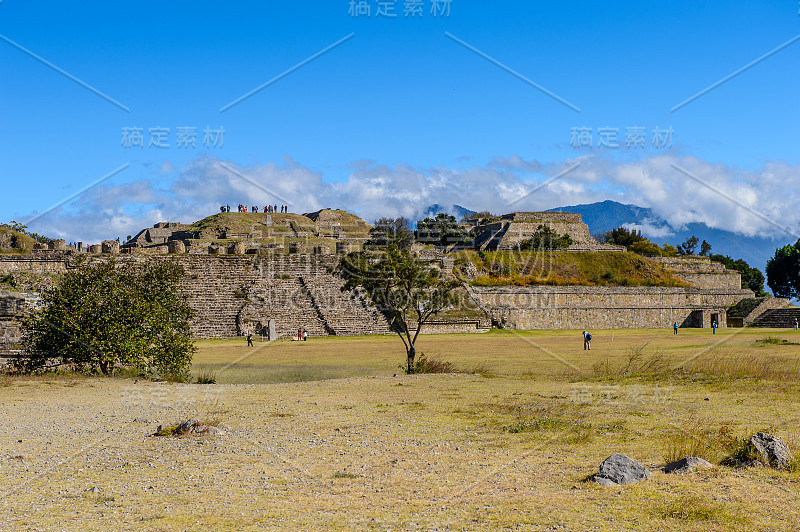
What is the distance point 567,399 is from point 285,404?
5.78m

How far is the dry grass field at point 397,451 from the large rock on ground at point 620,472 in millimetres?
148

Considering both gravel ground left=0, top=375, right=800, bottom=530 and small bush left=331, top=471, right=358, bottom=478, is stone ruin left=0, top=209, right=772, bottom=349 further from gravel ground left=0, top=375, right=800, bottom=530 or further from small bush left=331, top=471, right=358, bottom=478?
small bush left=331, top=471, right=358, bottom=478

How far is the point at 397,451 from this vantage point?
397 inches

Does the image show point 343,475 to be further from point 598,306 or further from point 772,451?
point 598,306

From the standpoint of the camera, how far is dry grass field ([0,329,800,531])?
709 centimetres

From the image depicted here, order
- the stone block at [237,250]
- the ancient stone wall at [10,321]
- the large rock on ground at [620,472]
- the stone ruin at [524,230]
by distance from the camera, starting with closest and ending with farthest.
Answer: the large rock on ground at [620,472] < the ancient stone wall at [10,321] < the stone block at [237,250] < the stone ruin at [524,230]

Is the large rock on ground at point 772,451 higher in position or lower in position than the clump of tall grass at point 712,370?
lower

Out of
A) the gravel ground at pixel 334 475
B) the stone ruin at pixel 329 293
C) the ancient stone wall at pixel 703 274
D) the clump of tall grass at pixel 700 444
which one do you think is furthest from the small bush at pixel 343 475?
the ancient stone wall at pixel 703 274

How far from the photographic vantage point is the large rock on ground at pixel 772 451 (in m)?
8.53

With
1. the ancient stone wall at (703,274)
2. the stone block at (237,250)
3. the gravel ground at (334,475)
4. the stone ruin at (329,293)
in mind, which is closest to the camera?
the gravel ground at (334,475)

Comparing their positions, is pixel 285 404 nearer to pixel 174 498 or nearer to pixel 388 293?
pixel 174 498

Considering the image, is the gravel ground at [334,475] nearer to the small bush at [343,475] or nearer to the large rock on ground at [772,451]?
the small bush at [343,475]

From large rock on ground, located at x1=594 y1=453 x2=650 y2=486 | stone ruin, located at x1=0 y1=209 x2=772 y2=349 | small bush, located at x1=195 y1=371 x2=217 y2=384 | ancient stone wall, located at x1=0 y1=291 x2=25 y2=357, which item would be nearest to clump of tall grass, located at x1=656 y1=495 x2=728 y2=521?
large rock on ground, located at x1=594 y1=453 x2=650 y2=486

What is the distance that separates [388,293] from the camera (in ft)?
75.7
